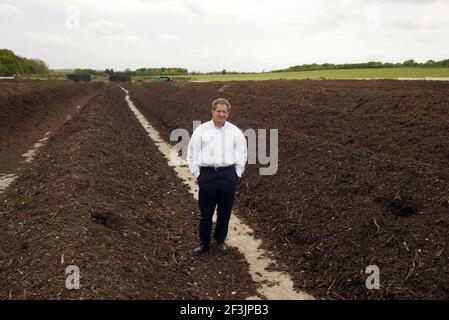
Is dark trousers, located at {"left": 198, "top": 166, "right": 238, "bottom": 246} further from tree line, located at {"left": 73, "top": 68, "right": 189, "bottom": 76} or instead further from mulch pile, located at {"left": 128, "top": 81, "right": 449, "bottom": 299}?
tree line, located at {"left": 73, "top": 68, "right": 189, "bottom": 76}

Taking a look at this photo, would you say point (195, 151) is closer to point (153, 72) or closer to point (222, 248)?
point (222, 248)

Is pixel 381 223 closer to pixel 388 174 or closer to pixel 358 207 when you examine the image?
pixel 358 207

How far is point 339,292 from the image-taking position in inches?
→ 243

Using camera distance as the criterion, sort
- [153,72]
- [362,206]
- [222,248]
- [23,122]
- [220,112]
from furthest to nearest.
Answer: [153,72]
[23,122]
[362,206]
[222,248]
[220,112]

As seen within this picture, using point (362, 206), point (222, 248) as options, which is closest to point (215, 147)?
point (222, 248)

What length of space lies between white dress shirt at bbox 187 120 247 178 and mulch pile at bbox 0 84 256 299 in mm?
1674

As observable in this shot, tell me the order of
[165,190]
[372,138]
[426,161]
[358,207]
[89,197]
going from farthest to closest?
[372,138] → [165,190] → [426,161] → [89,197] → [358,207]

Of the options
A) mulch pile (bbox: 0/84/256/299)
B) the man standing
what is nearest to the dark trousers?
the man standing

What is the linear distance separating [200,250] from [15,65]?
125959mm

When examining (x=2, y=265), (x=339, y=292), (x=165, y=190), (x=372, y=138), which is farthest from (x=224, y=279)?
(x=372, y=138)

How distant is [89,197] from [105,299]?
145 inches

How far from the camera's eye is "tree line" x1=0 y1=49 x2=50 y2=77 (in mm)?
108775

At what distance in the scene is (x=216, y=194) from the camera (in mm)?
6980
